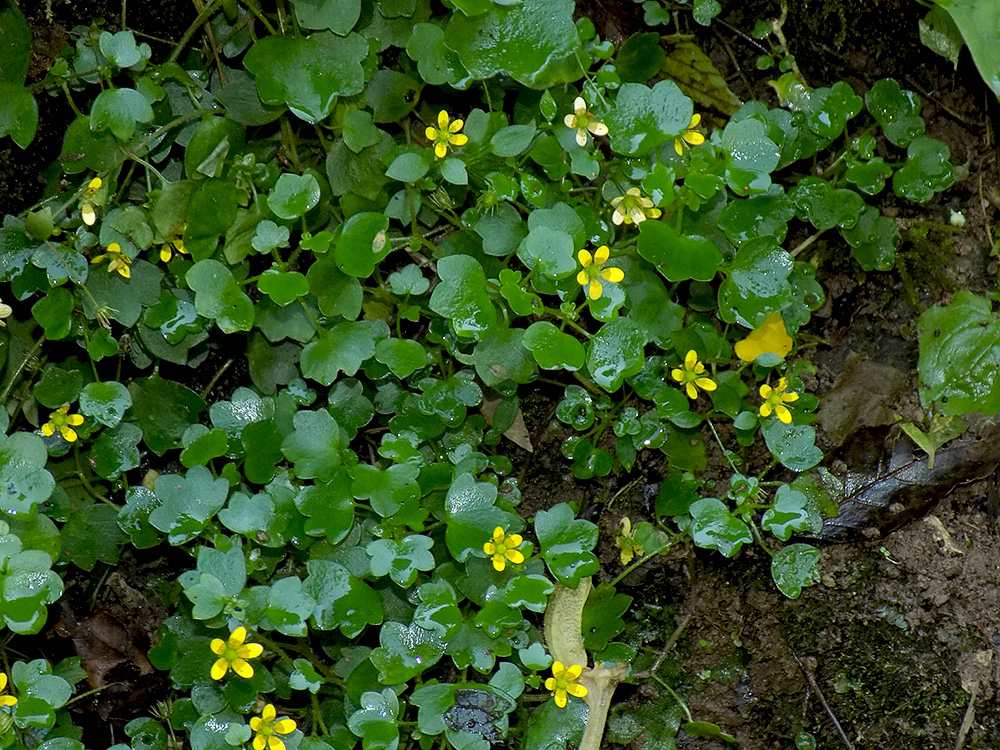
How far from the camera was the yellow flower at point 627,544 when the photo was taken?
6.88 feet

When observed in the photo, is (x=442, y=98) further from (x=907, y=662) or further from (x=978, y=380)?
(x=907, y=662)

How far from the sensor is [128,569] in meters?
2.10

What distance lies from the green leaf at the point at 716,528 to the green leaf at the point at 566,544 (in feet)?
0.90

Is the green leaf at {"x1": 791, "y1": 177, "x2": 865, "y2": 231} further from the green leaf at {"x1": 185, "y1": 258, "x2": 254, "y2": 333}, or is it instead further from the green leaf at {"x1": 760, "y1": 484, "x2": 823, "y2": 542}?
the green leaf at {"x1": 185, "y1": 258, "x2": 254, "y2": 333}

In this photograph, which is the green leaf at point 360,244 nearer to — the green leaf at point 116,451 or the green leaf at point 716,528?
the green leaf at point 116,451

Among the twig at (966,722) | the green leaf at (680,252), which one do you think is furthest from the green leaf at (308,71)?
the twig at (966,722)

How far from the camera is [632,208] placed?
1950 millimetres

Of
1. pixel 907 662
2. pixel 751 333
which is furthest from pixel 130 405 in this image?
pixel 907 662

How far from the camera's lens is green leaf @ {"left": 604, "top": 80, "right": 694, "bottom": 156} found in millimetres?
1920

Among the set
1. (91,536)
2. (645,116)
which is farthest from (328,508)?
(645,116)

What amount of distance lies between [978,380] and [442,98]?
4.99 ft

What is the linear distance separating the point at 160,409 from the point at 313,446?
1.38 ft

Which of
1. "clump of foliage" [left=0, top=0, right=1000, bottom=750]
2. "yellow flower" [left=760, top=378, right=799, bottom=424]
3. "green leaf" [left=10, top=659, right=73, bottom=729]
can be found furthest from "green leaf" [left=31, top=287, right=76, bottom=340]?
"yellow flower" [left=760, top=378, right=799, bottom=424]

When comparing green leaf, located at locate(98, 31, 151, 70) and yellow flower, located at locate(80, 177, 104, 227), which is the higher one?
green leaf, located at locate(98, 31, 151, 70)
